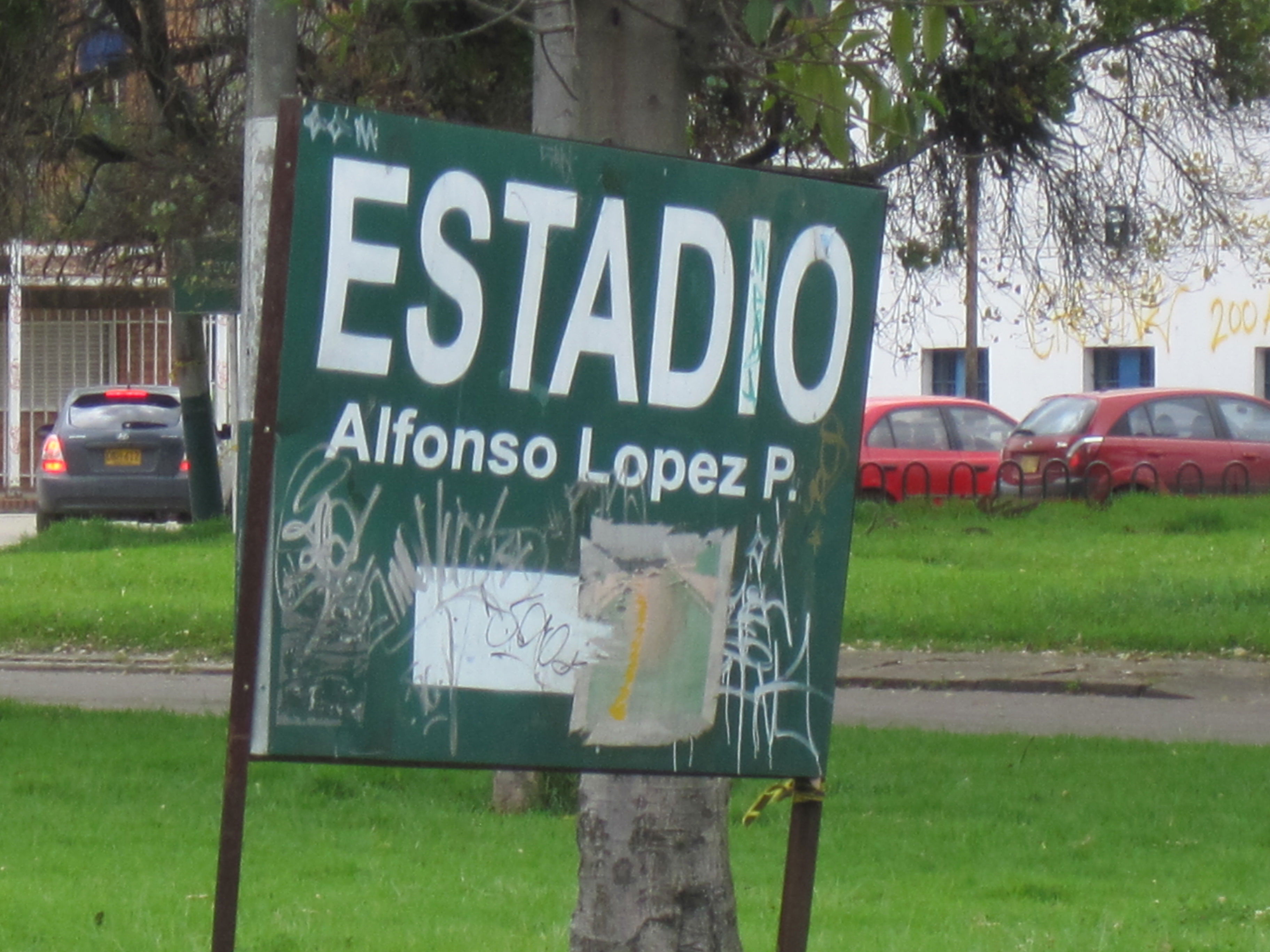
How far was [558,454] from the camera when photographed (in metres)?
3.08

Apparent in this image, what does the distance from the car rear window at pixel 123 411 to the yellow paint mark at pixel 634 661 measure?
17.1 m

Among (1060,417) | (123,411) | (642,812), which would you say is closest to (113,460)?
(123,411)

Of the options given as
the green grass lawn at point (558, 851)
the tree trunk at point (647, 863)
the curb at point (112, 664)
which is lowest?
the curb at point (112, 664)

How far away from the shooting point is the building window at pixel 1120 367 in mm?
31141

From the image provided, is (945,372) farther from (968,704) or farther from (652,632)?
(652,632)

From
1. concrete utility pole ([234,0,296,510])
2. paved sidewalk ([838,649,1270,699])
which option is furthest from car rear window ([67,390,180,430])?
concrete utility pole ([234,0,296,510])

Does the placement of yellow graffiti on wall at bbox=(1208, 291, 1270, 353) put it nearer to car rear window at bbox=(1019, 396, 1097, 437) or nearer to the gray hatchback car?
car rear window at bbox=(1019, 396, 1097, 437)

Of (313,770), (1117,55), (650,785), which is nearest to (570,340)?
(650,785)

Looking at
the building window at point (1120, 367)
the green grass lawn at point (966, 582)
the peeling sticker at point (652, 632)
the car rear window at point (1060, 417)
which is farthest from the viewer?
the building window at point (1120, 367)

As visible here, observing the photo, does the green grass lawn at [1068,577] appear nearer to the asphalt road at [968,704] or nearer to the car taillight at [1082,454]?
the car taillight at [1082,454]

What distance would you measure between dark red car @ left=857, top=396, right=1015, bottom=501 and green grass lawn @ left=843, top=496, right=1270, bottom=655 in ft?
2.48

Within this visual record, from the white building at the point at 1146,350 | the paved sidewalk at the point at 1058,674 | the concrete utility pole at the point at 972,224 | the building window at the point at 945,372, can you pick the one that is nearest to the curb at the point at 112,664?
the paved sidewalk at the point at 1058,674

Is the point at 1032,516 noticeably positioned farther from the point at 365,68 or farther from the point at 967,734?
the point at 365,68

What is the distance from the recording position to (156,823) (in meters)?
7.02
